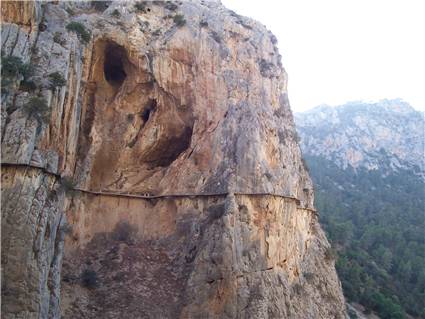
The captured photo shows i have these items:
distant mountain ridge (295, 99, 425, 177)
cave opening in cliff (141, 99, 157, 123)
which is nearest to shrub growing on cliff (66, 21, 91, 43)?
cave opening in cliff (141, 99, 157, 123)

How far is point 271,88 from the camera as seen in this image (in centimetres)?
3309

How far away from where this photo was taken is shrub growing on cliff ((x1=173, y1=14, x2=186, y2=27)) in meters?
31.4

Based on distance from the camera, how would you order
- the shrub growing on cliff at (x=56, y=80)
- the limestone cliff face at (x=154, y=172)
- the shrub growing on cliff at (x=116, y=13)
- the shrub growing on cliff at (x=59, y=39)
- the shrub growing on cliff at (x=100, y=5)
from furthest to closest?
the shrub growing on cliff at (x=100, y=5) < the shrub growing on cliff at (x=116, y=13) < the shrub growing on cliff at (x=59, y=39) < the shrub growing on cliff at (x=56, y=80) < the limestone cliff face at (x=154, y=172)

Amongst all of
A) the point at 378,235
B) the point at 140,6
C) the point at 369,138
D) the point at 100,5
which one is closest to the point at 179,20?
the point at 140,6

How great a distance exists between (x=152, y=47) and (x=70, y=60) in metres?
6.25

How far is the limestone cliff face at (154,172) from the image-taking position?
70.0 ft

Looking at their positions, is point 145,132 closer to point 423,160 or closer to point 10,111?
point 10,111

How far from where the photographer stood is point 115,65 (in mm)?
30656

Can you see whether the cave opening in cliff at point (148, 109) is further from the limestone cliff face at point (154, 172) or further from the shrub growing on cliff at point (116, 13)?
the shrub growing on cliff at point (116, 13)

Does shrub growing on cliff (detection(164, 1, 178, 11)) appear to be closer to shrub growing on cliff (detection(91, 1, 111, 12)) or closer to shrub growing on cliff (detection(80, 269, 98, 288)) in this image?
shrub growing on cliff (detection(91, 1, 111, 12))

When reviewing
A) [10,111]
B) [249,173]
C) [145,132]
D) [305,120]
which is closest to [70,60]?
[10,111]

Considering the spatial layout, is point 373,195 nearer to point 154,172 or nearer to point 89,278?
point 154,172

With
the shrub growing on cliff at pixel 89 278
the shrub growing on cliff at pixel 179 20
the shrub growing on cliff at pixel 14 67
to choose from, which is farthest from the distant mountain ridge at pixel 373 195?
the shrub growing on cliff at pixel 14 67

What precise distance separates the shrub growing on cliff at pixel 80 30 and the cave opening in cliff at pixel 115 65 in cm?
238
